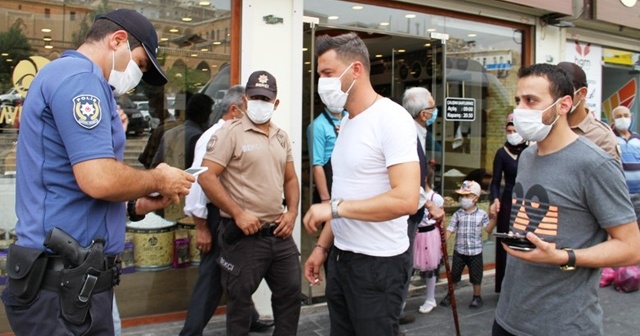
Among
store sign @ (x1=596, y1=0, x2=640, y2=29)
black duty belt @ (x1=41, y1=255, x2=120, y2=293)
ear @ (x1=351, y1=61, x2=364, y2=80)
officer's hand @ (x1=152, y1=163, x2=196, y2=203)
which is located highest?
store sign @ (x1=596, y1=0, x2=640, y2=29)

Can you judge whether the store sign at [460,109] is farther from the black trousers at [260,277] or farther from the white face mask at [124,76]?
the white face mask at [124,76]

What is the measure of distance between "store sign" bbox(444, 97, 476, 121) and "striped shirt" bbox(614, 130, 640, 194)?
1687mm

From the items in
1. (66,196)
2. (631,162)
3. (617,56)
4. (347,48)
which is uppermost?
(617,56)

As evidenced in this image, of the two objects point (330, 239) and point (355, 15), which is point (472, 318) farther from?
point (355, 15)

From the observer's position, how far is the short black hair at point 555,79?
242 cm

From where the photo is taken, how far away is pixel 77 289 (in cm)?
218

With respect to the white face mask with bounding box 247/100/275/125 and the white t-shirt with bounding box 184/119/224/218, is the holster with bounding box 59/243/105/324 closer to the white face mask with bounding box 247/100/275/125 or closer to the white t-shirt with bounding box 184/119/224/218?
the white face mask with bounding box 247/100/275/125

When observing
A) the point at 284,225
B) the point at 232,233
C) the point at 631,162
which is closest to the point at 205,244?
the point at 232,233

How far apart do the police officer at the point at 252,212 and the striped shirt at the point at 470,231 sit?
84.5 inches

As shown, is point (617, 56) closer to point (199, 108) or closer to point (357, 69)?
point (199, 108)

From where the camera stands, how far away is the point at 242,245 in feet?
12.8

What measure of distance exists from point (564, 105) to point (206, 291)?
293 centimetres

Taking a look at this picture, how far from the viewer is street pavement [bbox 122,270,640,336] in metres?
4.81

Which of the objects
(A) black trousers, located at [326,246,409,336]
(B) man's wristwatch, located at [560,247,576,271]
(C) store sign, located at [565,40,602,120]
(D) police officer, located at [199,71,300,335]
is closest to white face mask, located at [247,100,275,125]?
(D) police officer, located at [199,71,300,335]
